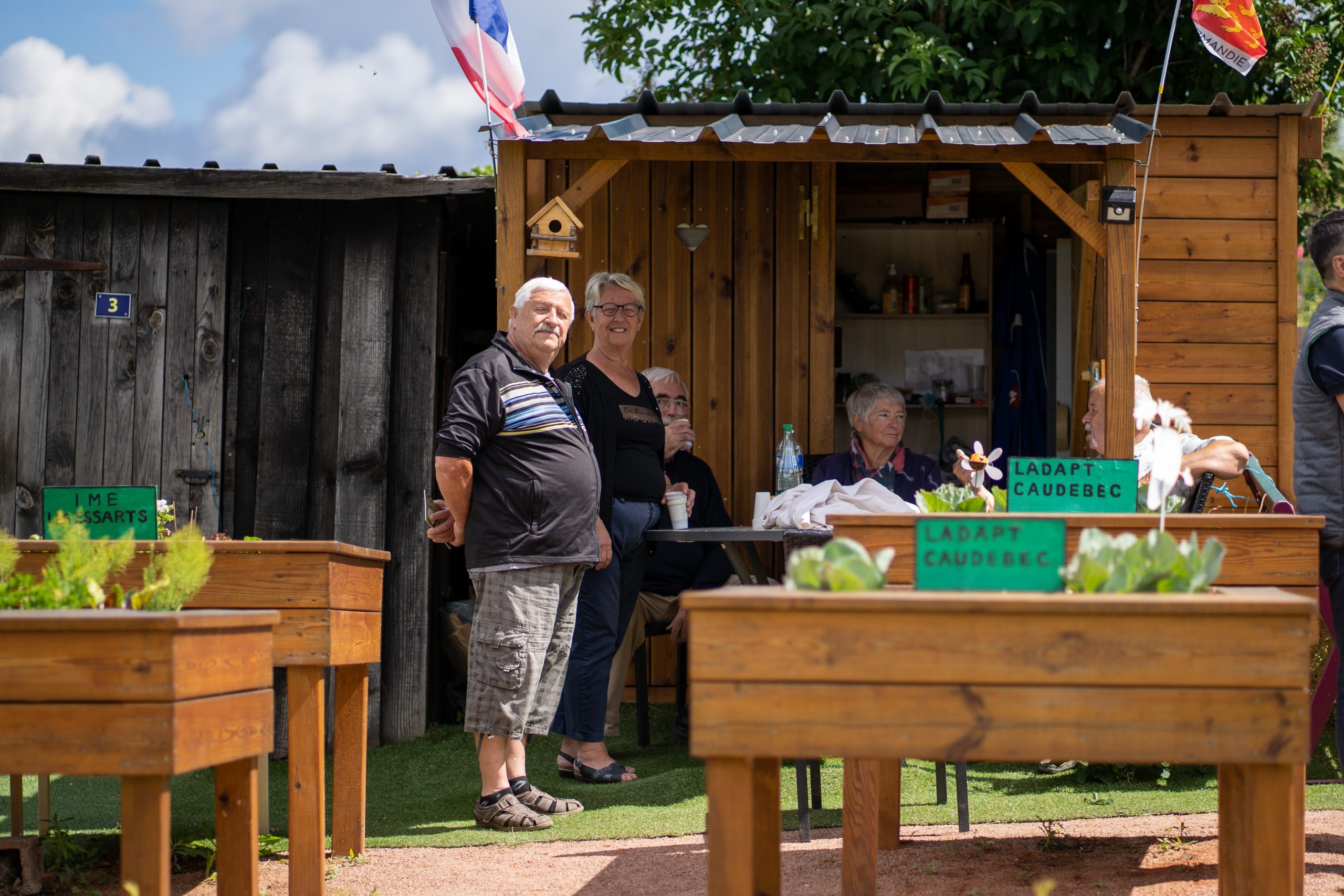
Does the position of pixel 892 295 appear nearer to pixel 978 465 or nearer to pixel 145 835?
pixel 978 465

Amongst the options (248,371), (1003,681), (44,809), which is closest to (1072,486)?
(1003,681)

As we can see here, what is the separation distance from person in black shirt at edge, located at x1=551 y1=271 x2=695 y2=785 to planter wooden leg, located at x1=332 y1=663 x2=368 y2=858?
1.06 m

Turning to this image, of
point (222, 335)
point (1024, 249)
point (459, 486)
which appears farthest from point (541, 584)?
point (1024, 249)

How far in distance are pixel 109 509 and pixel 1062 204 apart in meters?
3.36

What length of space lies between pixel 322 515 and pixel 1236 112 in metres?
4.50

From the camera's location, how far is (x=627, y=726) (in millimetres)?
5863

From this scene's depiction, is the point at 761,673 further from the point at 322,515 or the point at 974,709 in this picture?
the point at 322,515

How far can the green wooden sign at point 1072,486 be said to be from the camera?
3217 mm

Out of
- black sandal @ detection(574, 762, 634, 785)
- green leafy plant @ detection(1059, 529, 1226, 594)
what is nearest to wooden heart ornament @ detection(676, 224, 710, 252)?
black sandal @ detection(574, 762, 634, 785)

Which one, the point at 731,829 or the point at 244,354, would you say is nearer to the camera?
the point at 731,829

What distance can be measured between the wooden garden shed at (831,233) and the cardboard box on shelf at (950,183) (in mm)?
559

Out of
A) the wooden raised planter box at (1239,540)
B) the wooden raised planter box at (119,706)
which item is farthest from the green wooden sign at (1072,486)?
the wooden raised planter box at (119,706)

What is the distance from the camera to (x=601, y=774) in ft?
15.5

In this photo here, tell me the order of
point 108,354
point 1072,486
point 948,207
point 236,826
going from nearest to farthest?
point 236,826
point 1072,486
point 108,354
point 948,207
